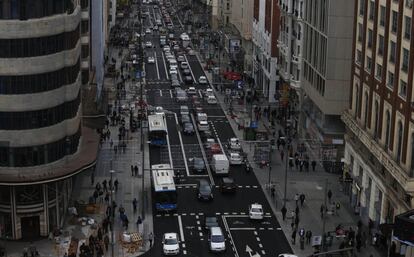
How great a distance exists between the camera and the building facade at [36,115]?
75500 millimetres

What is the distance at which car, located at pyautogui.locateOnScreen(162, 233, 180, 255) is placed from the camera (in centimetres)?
7675

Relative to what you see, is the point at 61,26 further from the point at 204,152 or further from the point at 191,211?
the point at 204,152

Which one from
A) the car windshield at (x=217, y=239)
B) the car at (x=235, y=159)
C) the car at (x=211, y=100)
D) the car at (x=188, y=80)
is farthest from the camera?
the car at (x=188, y=80)

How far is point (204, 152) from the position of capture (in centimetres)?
11225

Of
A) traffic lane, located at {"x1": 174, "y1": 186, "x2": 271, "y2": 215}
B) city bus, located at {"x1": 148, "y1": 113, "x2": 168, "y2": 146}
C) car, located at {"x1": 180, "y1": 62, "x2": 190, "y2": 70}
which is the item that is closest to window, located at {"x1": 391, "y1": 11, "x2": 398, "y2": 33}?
traffic lane, located at {"x1": 174, "y1": 186, "x2": 271, "y2": 215}

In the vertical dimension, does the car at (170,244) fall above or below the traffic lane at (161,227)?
above

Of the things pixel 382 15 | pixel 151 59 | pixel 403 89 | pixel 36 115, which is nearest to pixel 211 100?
pixel 151 59

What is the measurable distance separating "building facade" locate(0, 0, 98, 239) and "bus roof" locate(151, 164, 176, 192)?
9.19 metres

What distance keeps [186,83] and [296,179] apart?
6568 cm

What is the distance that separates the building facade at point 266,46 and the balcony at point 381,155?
4982 centimetres

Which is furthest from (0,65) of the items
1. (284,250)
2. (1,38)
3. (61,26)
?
(284,250)

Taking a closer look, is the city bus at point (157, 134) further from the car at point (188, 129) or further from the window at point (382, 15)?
the window at point (382, 15)

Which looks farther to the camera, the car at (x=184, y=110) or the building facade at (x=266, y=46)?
the building facade at (x=266, y=46)

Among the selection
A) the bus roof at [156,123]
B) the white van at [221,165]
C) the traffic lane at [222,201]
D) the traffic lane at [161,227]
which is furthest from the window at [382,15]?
the bus roof at [156,123]
